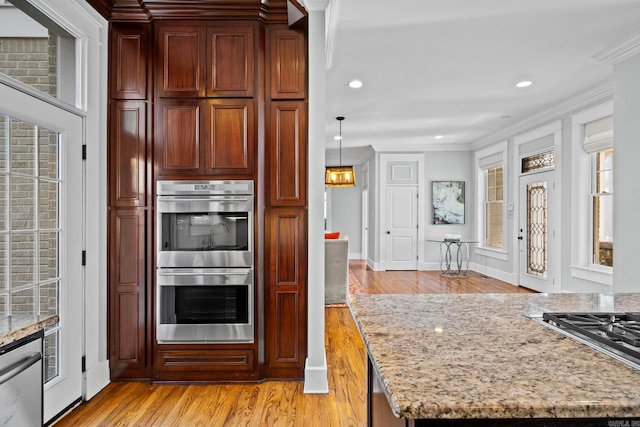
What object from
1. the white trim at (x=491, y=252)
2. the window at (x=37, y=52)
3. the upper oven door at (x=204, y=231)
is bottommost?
the white trim at (x=491, y=252)

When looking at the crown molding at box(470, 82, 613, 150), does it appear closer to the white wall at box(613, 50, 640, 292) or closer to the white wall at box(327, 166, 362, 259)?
the white wall at box(613, 50, 640, 292)

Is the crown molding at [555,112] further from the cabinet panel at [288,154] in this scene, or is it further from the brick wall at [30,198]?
the brick wall at [30,198]

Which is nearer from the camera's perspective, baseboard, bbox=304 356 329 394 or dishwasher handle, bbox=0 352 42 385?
dishwasher handle, bbox=0 352 42 385

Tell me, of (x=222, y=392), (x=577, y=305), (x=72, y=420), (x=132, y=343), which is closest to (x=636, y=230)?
(x=577, y=305)

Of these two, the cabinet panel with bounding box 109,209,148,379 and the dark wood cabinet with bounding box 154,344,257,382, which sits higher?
the cabinet panel with bounding box 109,209,148,379

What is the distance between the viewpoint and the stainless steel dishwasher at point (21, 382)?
1021 millimetres

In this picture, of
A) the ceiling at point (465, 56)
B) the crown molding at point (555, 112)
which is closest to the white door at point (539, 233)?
the crown molding at point (555, 112)

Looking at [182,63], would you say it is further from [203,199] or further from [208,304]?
[208,304]

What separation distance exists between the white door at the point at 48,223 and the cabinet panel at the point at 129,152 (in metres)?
0.27

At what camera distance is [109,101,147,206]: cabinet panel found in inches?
110

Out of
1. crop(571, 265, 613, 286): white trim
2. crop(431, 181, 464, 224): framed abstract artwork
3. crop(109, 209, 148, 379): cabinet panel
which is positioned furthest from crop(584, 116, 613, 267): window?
crop(109, 209, 148, 379): cabinet panel

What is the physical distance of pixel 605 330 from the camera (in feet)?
3.29

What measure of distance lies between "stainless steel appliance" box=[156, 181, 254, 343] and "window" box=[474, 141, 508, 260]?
563 cm

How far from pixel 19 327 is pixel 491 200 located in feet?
25.8
